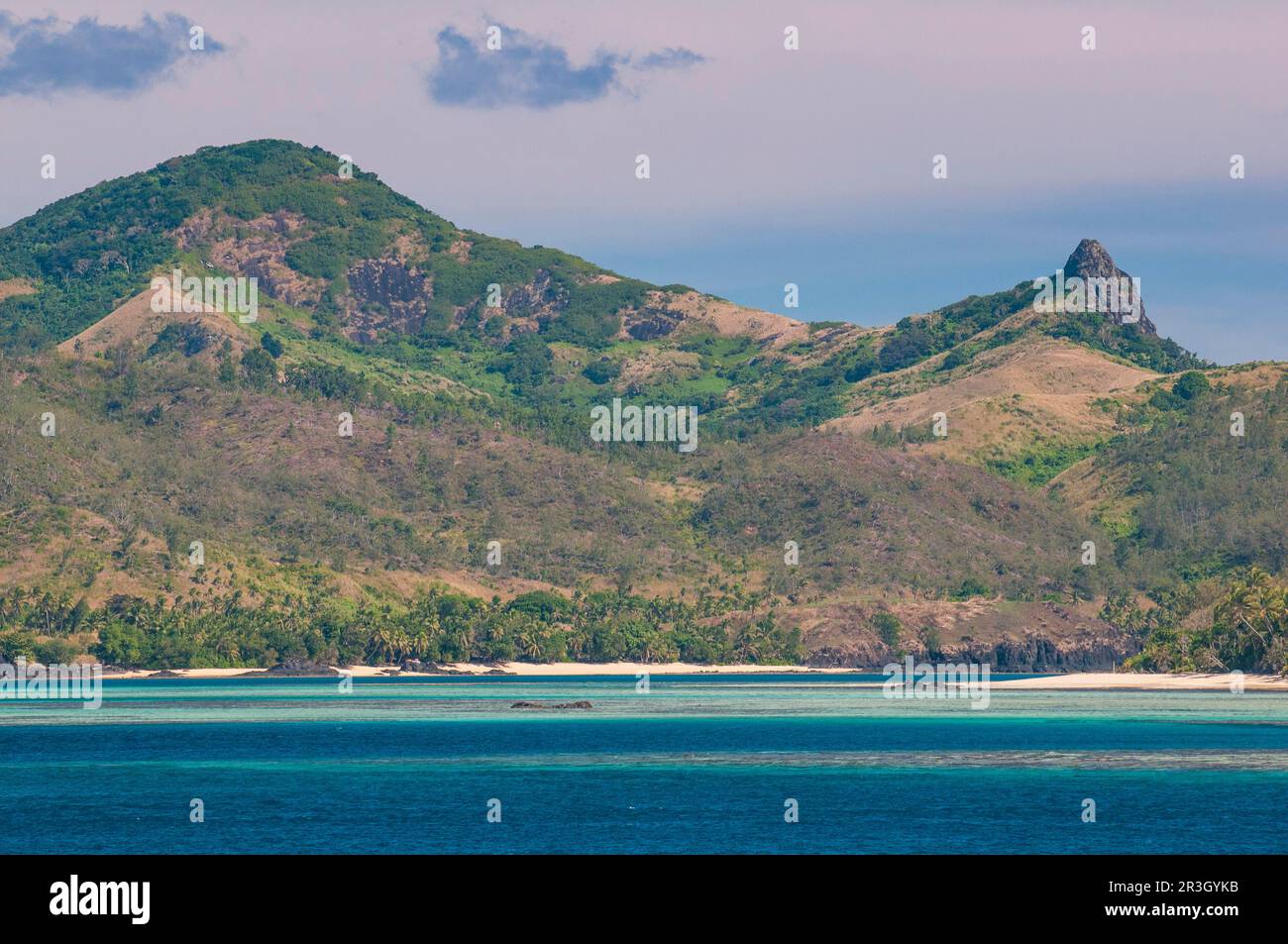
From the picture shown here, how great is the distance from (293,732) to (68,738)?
798 inches

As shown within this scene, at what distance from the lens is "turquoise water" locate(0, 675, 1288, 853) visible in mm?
81312

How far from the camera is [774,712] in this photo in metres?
193

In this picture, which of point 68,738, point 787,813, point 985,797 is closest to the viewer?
point 787,813

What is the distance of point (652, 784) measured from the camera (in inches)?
4237

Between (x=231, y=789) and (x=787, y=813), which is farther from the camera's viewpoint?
(x=231, y=789)

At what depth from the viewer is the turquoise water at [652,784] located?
81312 mm
